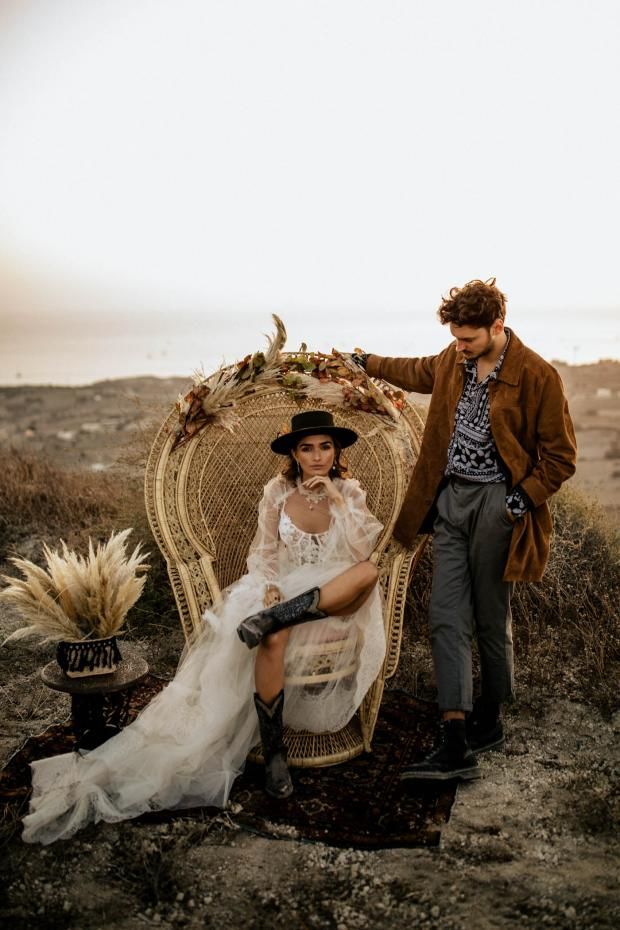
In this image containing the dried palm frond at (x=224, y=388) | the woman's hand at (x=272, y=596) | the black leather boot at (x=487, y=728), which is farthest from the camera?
the dried palm frond at (x=224, y=388)

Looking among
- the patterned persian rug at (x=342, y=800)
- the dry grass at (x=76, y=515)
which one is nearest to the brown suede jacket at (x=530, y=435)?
the patterned persian rug at (x=342, y=800)

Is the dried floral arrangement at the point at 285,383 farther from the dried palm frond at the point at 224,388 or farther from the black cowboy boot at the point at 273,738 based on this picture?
the black cowboy boot at the point at 273,738

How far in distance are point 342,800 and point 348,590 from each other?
920 millimetres

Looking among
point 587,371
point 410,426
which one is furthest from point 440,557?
point 587,371

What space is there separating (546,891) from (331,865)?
0.79 metres

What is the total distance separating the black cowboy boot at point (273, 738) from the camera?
3586 mm

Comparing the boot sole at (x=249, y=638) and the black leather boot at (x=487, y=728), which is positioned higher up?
the boot sole at (x=249, y=638)

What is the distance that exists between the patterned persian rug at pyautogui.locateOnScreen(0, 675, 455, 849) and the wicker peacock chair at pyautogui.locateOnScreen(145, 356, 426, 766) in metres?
0.15

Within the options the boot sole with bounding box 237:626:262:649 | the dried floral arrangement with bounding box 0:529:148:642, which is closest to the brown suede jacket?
the boot sole with bounding box 237:626:262:649

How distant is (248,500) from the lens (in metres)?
4.68

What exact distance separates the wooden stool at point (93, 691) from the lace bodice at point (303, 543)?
90cm

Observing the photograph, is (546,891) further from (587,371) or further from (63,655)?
(587,371)

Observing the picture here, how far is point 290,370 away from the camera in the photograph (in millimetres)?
4406

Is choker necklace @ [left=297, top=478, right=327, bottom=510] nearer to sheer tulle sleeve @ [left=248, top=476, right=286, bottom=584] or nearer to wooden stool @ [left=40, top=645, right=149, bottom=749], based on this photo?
sheer tulle sleeve @ [left=248, top=476, right=286, bottom=584]
